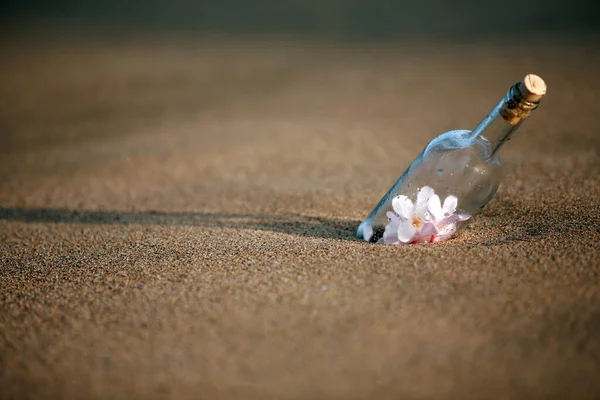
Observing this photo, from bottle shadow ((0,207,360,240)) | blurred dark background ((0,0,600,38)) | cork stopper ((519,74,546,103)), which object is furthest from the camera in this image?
blurred dark background ((0,0,600,38))

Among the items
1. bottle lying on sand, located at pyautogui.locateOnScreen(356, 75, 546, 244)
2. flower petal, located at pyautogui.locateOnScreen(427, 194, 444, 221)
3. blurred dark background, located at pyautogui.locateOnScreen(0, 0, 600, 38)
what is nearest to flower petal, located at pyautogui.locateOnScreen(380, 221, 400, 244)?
bottle lying on sand, located at pyautogui.locateOnScreen(356, 75, 546, 244)

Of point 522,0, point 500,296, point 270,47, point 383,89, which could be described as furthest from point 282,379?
point 522,0

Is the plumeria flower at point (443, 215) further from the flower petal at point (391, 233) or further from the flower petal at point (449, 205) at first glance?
the flower petal at point (391, 233)

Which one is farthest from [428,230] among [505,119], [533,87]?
[533,87]

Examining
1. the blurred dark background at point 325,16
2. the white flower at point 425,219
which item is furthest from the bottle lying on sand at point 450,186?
the blurred dark background at point 325,16

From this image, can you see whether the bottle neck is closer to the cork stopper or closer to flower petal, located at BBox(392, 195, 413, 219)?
the cork stopper

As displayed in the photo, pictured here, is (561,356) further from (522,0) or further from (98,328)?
(522,0)
